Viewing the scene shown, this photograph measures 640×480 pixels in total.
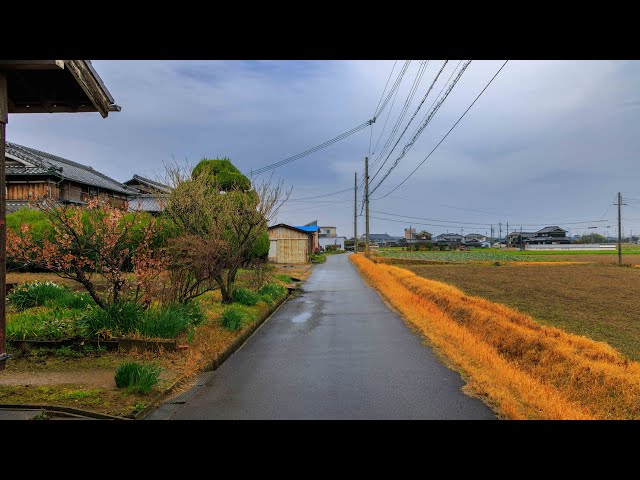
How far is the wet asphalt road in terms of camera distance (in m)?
4.38

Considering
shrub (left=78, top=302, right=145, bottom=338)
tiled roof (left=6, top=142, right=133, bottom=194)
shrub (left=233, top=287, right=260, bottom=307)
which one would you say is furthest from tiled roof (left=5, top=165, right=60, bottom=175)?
shrub (left=78, top=302, right=145, bottom=338)

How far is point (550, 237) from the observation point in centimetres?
11106

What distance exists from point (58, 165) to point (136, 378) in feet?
85.2

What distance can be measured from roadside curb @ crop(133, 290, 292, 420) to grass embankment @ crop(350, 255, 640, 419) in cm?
362

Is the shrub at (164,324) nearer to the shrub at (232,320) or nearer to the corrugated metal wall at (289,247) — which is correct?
the shrub at (232,320)

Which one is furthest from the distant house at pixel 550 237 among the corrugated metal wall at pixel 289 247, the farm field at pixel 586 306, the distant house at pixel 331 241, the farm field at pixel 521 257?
the farm field at pixel 586 306

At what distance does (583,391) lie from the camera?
5.48 meters

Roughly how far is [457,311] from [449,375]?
6033 mm

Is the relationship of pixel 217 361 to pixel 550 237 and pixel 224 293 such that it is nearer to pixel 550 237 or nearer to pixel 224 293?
pixel 224 293

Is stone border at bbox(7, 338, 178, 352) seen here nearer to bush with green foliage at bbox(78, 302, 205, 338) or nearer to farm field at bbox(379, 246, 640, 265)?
bush with green foliage at bbox(78, 302, 205, 338)

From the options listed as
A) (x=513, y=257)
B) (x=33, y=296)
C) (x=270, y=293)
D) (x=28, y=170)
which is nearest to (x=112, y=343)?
(x=33, y=296)

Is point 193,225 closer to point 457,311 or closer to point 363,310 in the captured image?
point 363,310

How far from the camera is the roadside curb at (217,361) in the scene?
4.08 metres
